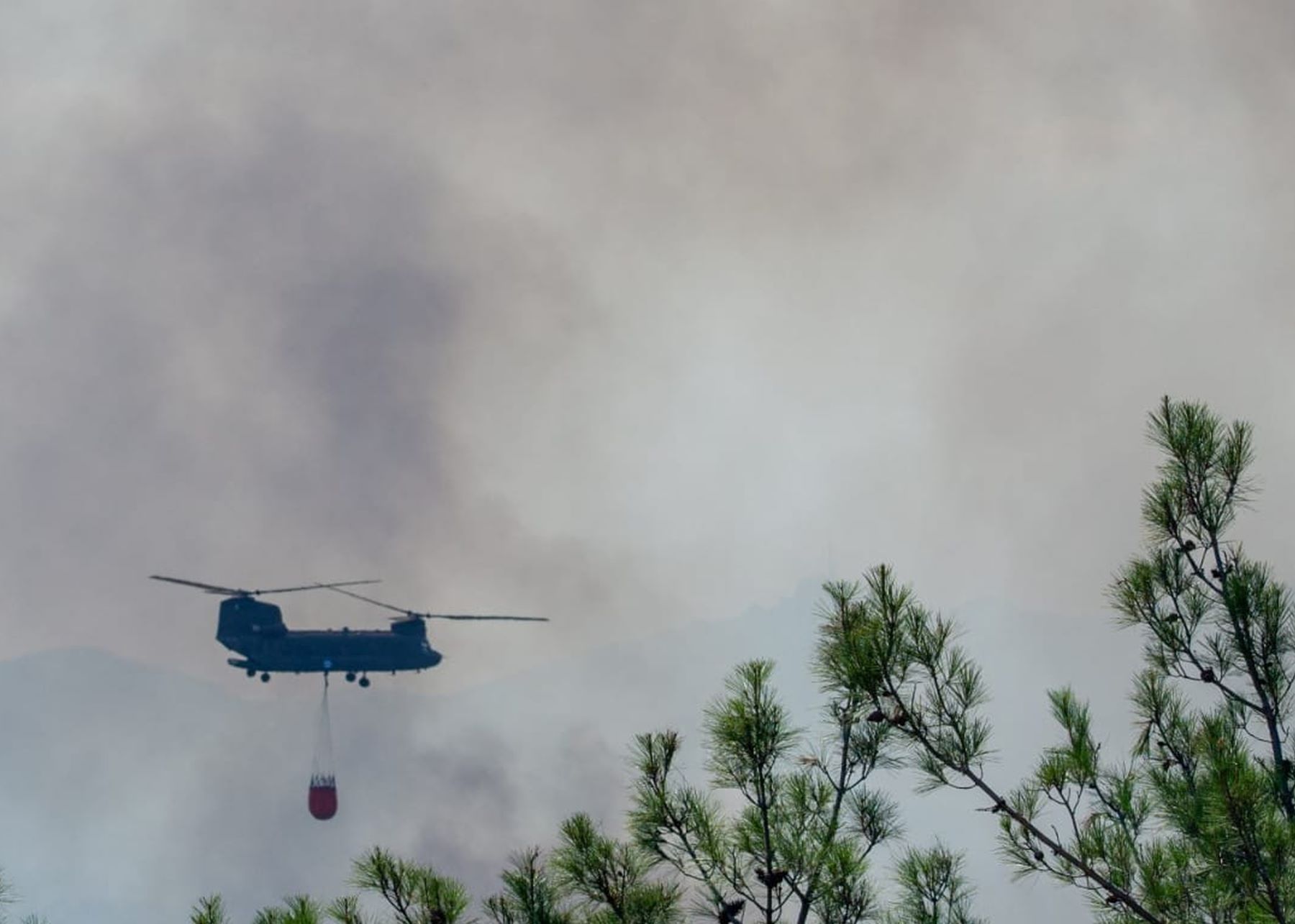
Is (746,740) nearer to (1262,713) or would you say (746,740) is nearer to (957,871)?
(957,871)

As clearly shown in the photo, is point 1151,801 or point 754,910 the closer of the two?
point 754,910

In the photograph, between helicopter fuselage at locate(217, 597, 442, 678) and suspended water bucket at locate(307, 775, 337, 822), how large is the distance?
1421 inches

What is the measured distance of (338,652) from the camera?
121938 millimetres

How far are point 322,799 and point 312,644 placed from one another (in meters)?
50.7

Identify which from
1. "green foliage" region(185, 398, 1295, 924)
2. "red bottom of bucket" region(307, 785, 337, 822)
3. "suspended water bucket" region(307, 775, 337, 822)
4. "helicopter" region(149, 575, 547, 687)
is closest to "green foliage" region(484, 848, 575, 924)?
"green foliage" region(185, 398, 1295, 924)

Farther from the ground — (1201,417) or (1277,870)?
(1201,417)

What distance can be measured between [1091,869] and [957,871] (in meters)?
3.09

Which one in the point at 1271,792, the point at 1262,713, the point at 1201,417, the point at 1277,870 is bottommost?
the point at 1277,870

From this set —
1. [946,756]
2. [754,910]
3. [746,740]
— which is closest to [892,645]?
[946,756]

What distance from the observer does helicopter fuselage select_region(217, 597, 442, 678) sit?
4724 inches

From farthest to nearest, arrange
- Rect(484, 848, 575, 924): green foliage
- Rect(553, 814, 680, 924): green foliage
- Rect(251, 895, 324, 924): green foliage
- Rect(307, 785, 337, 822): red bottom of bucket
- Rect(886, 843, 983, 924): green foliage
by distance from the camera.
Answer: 1. Rect(307, 785, 337, 822): red bottom of bucket
2. Rect(886, 843, 983, 924): green foliage
3. Rect(484, 848, 575, 924): green foliage
4. Rect(553, 814, 680, 924): green foliage
5. Rect(251, 895, 324, 924): green foliage

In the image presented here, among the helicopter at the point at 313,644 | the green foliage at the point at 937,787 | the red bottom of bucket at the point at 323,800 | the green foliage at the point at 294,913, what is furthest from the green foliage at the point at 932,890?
the red bottom of bucket at the point at 323,800

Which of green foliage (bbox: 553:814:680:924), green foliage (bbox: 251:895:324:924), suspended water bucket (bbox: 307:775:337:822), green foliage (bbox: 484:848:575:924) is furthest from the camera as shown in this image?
suspended water bucket (bbox: 307:775:337:822)

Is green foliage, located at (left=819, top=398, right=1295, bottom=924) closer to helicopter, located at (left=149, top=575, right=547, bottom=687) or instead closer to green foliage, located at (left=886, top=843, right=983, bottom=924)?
green foliage, located at (left=886, top=843, right=983, bottom=924)
